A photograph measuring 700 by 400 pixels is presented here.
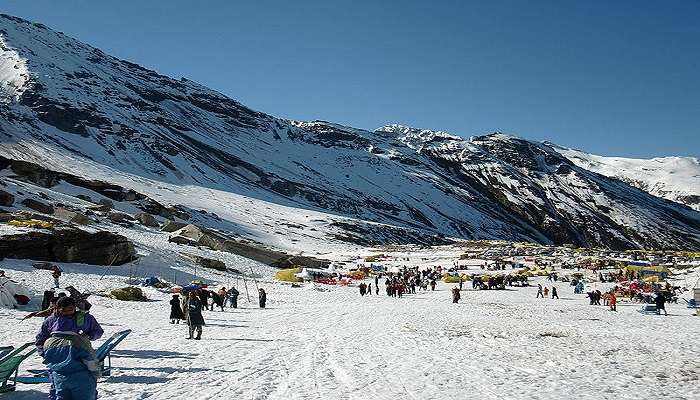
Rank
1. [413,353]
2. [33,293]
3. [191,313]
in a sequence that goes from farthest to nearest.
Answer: [33,293] → [191,313] → [413,353]

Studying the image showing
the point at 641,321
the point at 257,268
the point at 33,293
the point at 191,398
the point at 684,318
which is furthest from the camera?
the point at 257,268

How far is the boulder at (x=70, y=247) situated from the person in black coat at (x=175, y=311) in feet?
54.5

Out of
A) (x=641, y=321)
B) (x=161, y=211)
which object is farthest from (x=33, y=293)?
(x=161, y=211)

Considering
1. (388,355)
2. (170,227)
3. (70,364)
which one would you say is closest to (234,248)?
(170,227)

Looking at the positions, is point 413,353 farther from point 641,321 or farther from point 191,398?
point 641,321

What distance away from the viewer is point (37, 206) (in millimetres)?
47688

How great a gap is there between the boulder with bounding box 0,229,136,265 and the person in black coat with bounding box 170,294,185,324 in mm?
16612

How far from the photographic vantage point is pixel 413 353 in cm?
1323

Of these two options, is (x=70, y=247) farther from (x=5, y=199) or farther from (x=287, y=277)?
(x=287, y=277)

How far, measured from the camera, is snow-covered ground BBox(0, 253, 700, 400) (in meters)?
9.06

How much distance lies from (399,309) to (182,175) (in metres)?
146

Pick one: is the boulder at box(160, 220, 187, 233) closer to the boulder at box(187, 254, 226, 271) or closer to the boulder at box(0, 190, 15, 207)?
the boulder at box(0, 190, 15, 207)

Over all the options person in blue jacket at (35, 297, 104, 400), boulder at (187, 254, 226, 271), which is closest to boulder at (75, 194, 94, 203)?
boulder at (187, 254, 226, 271)

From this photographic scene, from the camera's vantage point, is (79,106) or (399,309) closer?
(399,309)
